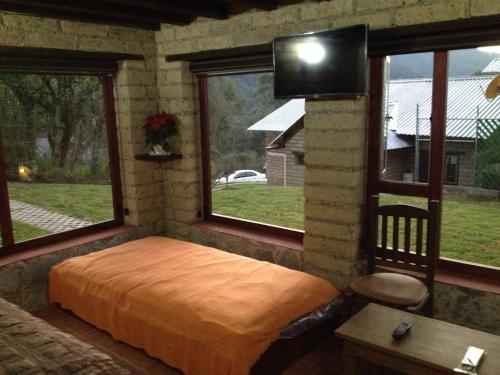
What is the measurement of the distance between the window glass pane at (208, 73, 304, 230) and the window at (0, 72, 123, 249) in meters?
1.00

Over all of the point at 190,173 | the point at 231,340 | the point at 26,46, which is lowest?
the point at 231,340

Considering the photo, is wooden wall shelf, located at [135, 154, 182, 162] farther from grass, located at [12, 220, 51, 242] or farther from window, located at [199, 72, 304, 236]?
grass, located at [12, 220, 51, 242]

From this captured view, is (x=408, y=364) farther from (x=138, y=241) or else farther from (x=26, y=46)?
(x=26, y=46)

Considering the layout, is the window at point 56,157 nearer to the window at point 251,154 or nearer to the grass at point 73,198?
the grass at point 73,198

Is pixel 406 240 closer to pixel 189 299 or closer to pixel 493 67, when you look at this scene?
pixel 493 67

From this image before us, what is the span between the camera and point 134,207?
4297mm

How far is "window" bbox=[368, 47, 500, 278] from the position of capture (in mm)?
2908

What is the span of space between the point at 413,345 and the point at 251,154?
2.50 meters

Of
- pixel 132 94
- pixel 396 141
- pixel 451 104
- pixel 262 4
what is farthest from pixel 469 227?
pixel 132 94

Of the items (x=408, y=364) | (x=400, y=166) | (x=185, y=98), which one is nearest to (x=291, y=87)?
(x=400, y=166)

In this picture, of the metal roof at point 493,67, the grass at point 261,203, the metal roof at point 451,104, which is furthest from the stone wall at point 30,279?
the metal roof at point 493,67

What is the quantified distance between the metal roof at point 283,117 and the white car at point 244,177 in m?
0.43

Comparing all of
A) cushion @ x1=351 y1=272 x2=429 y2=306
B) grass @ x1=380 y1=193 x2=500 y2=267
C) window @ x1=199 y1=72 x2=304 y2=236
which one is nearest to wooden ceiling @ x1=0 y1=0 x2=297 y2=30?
window @ x1=199 y1=72 x2=304 y2=236

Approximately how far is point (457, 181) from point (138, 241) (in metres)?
2.66
